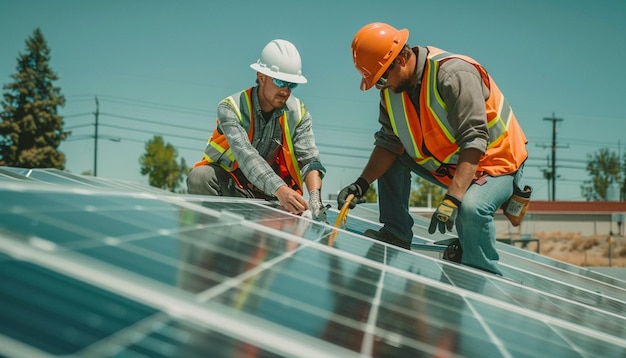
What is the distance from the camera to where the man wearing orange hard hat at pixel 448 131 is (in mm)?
4691

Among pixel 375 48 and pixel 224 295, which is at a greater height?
pixel 375 48

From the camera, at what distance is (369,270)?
10.3 ft

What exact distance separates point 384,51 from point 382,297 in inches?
113

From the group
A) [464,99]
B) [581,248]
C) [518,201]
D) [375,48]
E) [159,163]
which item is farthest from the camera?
[159,163]

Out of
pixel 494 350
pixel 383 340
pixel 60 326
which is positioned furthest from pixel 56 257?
pixel 494 350

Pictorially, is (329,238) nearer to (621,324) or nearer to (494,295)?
(494,295)

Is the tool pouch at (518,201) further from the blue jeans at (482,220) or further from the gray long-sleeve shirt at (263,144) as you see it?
the gray long-sleeve shirt at (263,144)

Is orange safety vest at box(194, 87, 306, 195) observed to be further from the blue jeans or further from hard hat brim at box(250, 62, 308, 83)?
the blue jeans

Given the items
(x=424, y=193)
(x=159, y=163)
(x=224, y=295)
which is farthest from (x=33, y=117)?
(x=224, y=295)

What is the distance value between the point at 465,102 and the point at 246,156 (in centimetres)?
219

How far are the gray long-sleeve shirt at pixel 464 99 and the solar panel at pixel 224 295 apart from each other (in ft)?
3.70

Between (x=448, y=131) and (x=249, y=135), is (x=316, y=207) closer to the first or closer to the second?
(x=249, y=135)

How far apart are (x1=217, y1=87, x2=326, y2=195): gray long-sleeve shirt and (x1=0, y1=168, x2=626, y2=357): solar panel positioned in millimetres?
2015

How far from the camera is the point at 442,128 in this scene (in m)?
5.02
